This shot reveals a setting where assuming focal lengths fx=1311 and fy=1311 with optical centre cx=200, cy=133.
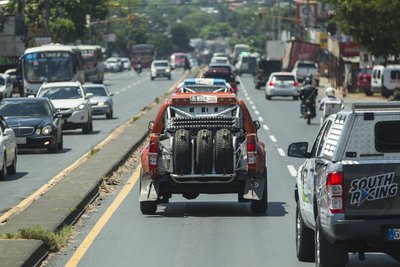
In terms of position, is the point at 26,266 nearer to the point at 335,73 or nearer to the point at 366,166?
the point at 366,166

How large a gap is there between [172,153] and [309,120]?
1119 inches

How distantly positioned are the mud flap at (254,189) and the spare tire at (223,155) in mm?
340

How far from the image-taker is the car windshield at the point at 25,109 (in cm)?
3428

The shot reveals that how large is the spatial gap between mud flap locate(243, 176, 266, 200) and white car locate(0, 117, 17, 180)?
7588 mm

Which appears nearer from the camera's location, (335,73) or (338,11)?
(338,11)

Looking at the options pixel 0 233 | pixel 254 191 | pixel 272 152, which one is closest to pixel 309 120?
pixel 272 152

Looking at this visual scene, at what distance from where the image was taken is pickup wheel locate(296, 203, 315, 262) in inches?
535

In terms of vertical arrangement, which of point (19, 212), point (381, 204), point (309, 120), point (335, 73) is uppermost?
point (381, 204)

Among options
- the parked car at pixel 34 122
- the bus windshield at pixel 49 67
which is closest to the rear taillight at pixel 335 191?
the parked car at pixel 34 122

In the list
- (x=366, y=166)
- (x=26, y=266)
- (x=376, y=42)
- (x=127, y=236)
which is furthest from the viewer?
(x=376, y=42)

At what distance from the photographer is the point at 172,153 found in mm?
18859

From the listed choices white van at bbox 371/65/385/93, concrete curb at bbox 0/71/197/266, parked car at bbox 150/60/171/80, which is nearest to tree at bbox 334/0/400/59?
white van at bbox 371/65/385/93

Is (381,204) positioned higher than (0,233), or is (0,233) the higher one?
(381,204)

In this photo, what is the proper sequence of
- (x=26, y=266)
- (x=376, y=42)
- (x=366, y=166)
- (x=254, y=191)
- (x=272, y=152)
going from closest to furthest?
(x=366, y=166) → (x=26, y=266) → (x=254, y=191) → (x=272, y=152) → (x=376, y=42)
